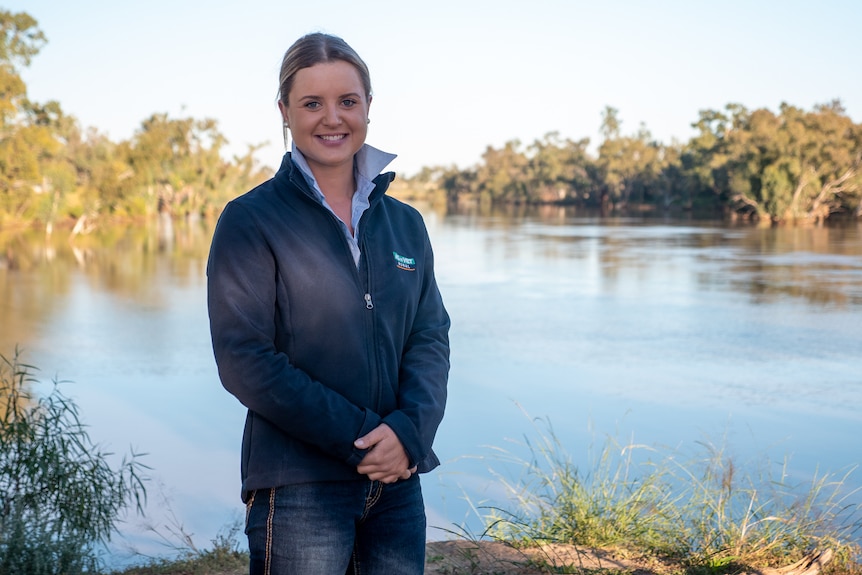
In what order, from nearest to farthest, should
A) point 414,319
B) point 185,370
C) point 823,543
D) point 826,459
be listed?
point 414,319, point 823,543, point 826,459, point 185,370

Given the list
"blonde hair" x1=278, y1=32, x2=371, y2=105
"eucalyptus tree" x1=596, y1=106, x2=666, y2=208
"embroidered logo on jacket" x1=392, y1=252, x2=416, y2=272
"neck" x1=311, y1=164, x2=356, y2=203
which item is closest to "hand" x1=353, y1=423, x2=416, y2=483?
"embroidered logo on jacket" x1=392, y1=252, x2=416, y2=272

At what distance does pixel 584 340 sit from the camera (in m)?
12.5

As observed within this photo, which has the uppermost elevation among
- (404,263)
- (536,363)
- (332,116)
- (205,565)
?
(332,116)

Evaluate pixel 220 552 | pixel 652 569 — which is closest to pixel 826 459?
pixel 652 569

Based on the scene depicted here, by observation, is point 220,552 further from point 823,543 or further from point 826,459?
point 826,459

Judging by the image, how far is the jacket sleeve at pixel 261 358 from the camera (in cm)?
166

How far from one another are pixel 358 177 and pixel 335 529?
2.43 feet

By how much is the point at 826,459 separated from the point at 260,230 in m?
6.37

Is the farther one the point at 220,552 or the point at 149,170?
the point at 149,170

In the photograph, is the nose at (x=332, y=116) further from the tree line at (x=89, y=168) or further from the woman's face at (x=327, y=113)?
the tree line at (x=89, y=168)

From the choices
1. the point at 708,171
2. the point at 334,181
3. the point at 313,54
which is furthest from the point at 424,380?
the point at 708,171

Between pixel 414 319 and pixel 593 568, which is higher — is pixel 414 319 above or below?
above

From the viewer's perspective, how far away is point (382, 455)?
1700 millimetres

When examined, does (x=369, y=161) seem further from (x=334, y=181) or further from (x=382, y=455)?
(x=382, y=455)
